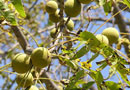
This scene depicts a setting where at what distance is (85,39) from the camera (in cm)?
154

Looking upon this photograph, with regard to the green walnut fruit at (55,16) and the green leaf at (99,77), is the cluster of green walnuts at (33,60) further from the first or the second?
the green walnut fruit at (55,16)

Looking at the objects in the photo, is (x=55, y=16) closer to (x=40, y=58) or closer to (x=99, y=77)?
(x=40, y=58)

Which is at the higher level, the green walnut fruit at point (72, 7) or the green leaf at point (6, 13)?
the green leaf at point (6, 13)

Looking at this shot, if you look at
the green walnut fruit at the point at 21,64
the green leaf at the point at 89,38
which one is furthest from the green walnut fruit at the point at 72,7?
the green walnut fruit at the point at 21,64

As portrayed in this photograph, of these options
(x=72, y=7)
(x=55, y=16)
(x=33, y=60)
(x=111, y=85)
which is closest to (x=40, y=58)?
(x=33, y=60)

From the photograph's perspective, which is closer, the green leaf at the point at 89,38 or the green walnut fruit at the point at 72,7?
the green leaf at the point at 89,38

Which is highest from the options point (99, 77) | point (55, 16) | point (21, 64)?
point (55, 16)

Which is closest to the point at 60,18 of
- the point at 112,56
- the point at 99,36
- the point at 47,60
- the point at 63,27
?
the point at 63,27

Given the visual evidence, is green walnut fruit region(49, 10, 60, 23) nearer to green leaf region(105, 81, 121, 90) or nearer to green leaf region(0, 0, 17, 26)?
green leaf region(0, 0, 17, 26)

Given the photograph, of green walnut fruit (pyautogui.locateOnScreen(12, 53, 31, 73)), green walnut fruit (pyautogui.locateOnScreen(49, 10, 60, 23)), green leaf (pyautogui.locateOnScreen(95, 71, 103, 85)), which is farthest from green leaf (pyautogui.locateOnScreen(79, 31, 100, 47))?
green walnut fruit (pyautogui.locateOnScreen(49, 10, 60, 23))

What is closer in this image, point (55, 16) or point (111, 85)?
point (111, 85)

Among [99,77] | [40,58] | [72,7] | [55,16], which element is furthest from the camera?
[55,16]

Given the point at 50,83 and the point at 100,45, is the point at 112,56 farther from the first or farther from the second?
the point at 50,83

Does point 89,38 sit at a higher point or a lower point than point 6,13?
lower
